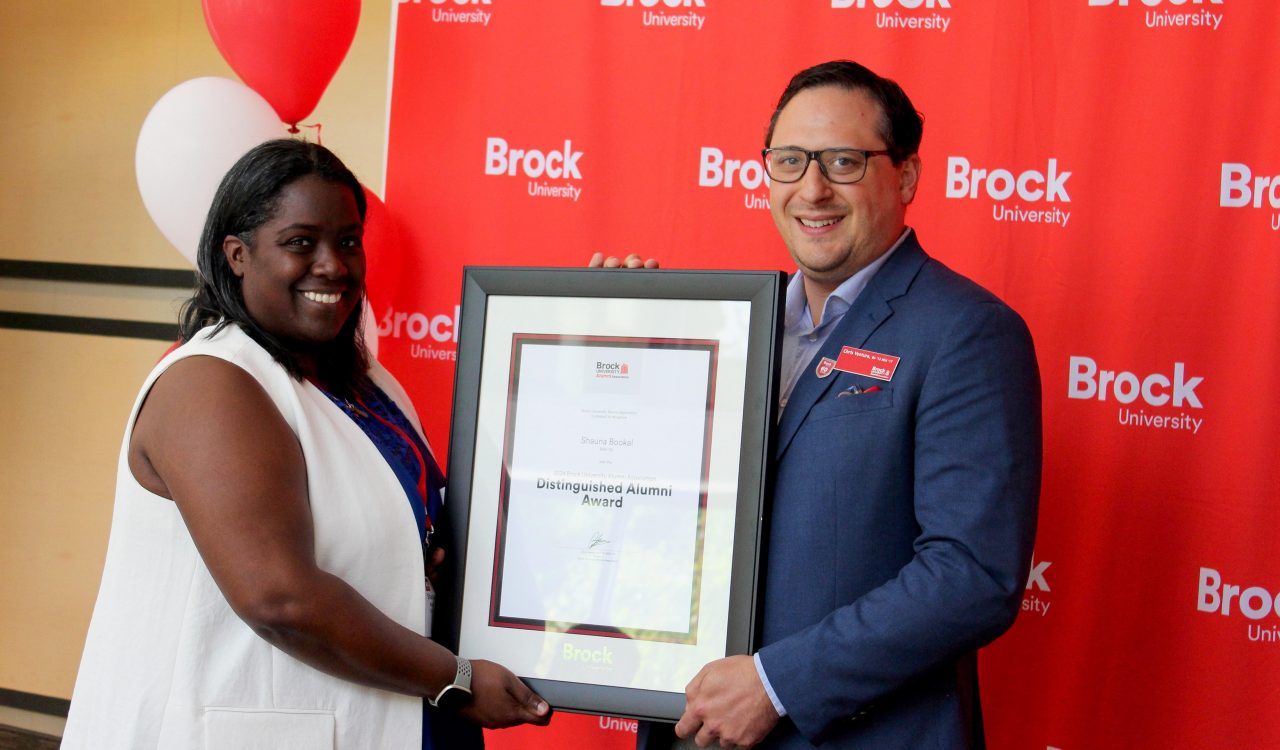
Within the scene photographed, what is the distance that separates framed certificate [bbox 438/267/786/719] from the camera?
174 centimetres

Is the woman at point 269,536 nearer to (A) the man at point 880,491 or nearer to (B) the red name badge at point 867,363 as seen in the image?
(A) the man at point 880,491

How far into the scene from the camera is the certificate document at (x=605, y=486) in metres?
1.77

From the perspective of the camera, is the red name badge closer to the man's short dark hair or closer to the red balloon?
the man's short dark hair

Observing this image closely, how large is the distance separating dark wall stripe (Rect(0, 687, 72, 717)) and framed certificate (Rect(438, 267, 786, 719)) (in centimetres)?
292

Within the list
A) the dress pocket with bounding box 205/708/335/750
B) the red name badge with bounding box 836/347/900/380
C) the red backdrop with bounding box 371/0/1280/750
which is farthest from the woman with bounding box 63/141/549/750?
the red backdrop with bounding box 371/0/1280/750

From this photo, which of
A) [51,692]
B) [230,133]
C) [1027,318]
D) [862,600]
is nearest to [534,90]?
[230,133]

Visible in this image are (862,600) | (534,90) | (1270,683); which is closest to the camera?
(862,600)

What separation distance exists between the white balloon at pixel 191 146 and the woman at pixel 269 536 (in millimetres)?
1021

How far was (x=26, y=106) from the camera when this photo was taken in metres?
4.21

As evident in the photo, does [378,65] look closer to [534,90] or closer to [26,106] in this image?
[534,90]

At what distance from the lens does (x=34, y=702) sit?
161 inches

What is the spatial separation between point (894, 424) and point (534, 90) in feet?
6.12

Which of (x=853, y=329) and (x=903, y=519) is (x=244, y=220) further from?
(x=903, y=519)

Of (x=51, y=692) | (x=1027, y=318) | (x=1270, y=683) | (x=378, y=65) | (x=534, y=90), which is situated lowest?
(x=51, y=692)
